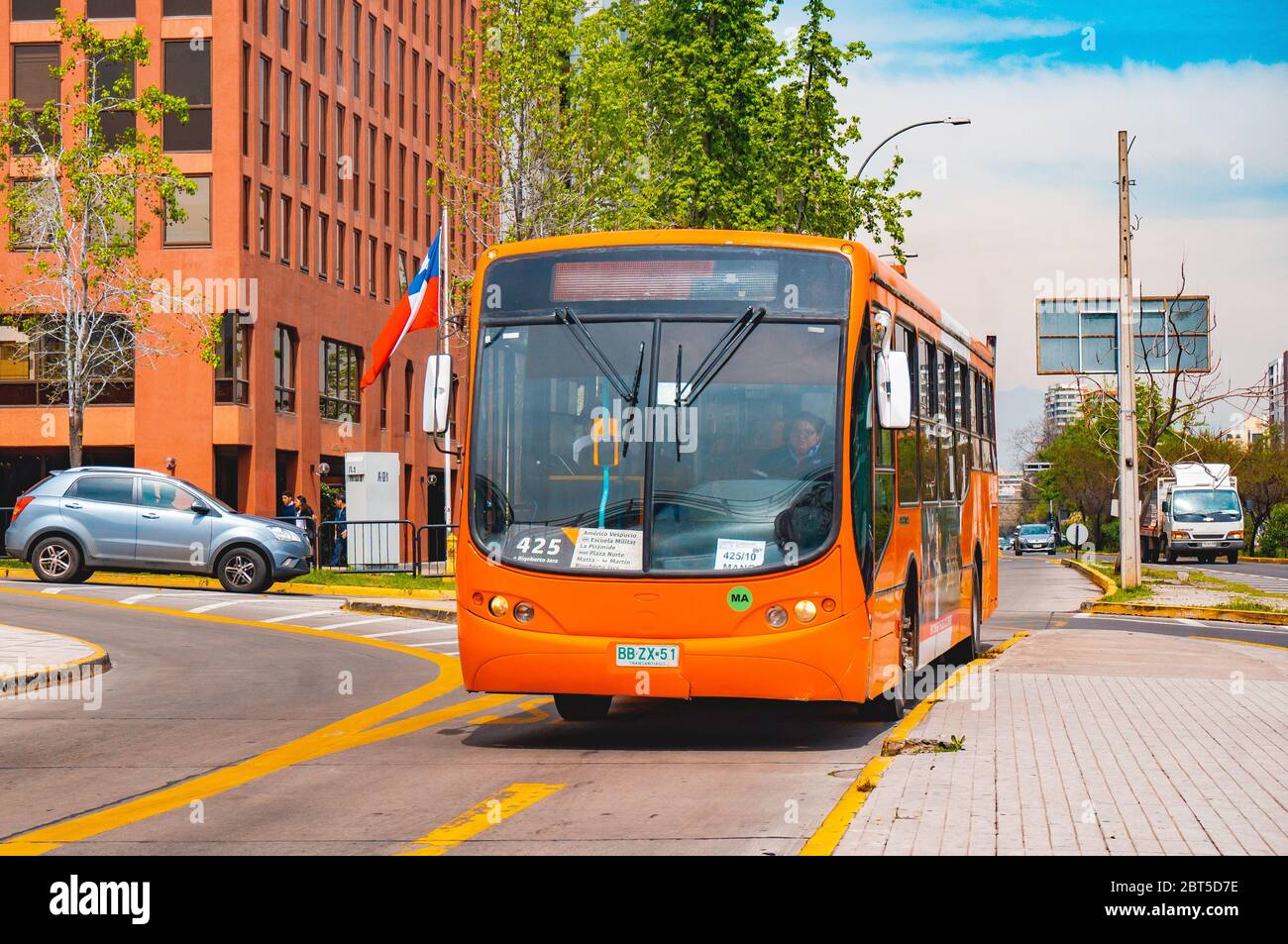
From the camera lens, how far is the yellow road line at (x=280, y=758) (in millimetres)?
8258

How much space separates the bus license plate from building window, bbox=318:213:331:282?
4400cm

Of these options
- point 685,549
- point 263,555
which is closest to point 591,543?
point 685,549

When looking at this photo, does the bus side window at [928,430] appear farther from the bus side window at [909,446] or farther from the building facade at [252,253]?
the building facade at [252,253]

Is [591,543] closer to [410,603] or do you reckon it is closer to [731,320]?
[731,320]

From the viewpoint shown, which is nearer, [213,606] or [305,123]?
[213,606]

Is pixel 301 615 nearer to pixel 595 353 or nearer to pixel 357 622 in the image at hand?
pixel 357 622

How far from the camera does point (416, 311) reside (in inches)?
1431

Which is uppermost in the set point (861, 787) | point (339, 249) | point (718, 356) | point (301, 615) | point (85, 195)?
point (339, 249)

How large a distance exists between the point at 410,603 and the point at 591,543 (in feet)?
54.1

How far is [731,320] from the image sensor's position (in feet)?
37.3

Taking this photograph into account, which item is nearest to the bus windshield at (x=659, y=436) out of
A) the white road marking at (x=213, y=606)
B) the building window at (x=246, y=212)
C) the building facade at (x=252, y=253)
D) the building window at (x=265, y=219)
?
the white road marking at (x=213, y=606)

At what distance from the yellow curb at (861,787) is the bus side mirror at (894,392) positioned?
1.98m

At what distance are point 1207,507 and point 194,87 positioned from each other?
34.7 metres

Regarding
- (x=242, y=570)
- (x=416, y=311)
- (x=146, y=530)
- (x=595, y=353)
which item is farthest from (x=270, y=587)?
(x=595, y=353)
